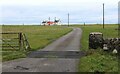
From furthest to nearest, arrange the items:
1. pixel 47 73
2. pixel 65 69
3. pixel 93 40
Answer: pixel 93 40, pixel 65 69, pixel 47 73

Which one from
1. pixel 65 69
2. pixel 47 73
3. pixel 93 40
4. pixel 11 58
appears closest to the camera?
pixel 47 73

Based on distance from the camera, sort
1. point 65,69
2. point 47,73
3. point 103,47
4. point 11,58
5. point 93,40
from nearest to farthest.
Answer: point 47,73 < point 65,69 < point 11,58 < point 103,47 < point 93,40

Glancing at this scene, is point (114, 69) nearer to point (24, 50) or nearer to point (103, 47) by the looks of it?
point (103, 47)

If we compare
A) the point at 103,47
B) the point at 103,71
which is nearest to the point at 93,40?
the point at 103,47

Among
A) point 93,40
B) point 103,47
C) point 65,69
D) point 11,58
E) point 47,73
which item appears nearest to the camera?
point 47,73

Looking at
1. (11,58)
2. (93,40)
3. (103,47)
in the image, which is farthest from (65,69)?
(93,40)

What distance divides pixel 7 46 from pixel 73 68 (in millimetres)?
12642

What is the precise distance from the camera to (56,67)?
17.5 meters

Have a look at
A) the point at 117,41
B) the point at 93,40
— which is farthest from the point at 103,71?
the point at 93,40

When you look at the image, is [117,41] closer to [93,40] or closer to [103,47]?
[103,47]

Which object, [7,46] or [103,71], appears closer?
[103,71]

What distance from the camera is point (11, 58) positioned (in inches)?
865

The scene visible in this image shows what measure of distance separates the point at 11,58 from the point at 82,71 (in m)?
7.68

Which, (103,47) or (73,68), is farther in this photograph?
(103,47)
